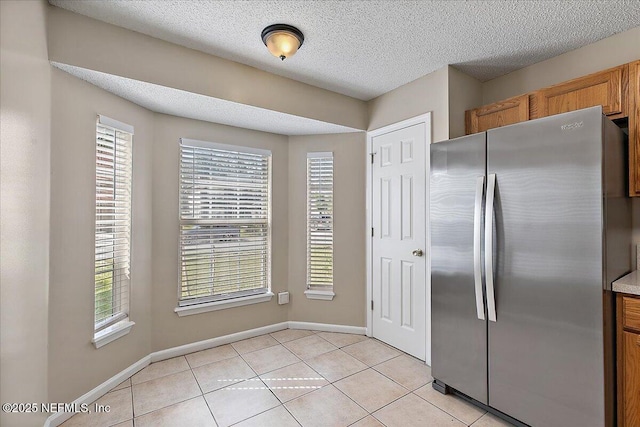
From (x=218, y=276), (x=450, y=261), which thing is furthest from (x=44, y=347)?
(x=450, y=261)

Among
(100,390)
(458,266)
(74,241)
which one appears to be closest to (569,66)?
(458,266)

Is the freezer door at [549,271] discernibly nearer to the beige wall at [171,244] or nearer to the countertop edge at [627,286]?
the countertop edge at [627,286]

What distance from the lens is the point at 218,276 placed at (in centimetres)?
311

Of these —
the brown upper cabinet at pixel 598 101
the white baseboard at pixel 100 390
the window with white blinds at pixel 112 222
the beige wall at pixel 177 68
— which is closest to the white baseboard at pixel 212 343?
the white baseboard at pixel 100 390

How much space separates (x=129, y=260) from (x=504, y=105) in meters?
3.24

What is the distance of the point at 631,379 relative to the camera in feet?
5.15

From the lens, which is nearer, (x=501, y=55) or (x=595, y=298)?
(x=595, y=298)

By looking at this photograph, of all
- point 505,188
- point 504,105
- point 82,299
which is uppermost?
point 504,105

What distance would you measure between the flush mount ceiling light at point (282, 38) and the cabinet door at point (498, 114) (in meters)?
1.56

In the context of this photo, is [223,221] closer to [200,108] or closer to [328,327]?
[200,108]

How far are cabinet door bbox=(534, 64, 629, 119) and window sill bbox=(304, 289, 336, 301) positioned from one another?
2.51 metres

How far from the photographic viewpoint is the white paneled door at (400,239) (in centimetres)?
276

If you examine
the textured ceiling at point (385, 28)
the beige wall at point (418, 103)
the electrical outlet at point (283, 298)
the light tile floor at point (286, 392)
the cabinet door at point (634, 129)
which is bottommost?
the light tile floor at point (286, 392)

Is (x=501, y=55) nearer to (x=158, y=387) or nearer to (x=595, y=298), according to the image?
(x=595, y=298)
